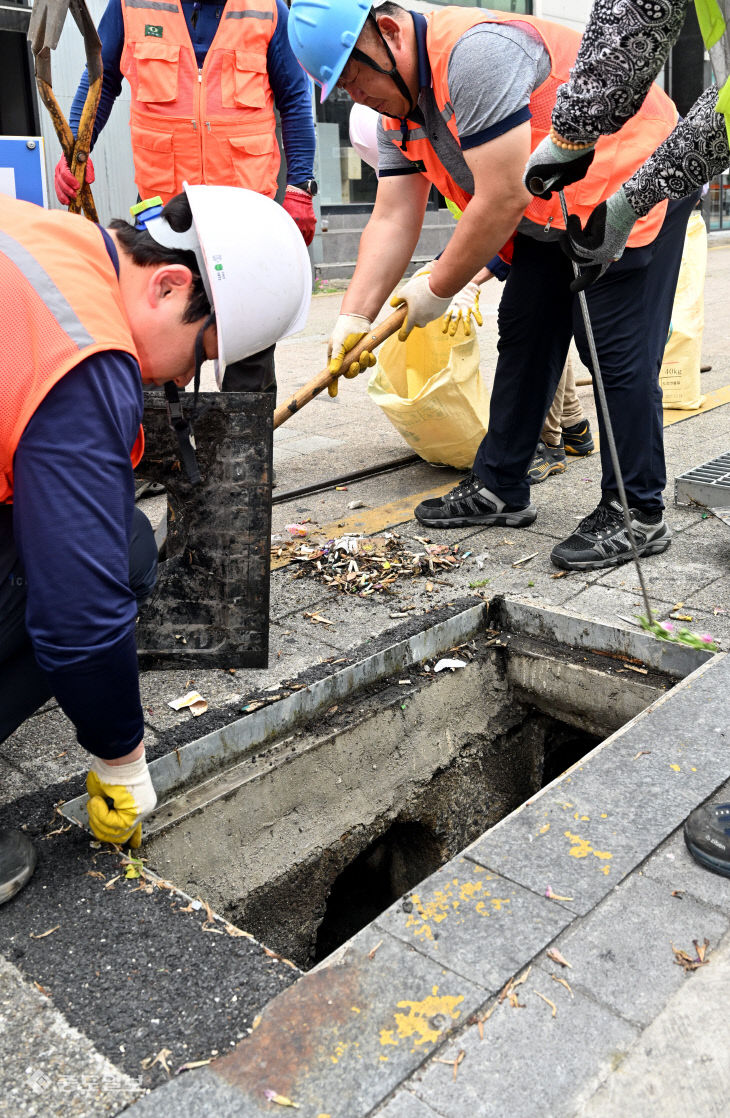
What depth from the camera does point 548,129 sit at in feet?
10.2

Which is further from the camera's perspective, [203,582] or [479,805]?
[479,805]

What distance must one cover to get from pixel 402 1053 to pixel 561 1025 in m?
0.27

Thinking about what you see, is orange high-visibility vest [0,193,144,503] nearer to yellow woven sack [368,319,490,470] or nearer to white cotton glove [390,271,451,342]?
white cotton glove [390,271,451,342]

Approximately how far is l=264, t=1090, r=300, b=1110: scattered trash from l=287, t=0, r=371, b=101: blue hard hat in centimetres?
260

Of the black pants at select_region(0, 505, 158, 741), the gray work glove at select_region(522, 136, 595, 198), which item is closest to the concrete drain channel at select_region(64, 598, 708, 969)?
the black pants at select_region(0, 505, 158, 741)

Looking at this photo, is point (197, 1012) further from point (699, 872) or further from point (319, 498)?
point (319, 498)

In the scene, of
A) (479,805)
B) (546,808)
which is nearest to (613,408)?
(479,805)

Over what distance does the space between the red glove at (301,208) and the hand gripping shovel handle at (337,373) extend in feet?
3.25

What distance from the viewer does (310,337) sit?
912 cm

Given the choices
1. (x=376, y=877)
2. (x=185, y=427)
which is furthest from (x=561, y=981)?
(x=376, y=877)

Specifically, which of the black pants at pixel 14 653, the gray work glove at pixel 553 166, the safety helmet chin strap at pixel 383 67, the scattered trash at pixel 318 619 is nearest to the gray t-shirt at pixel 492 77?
the safety helmet chin strap at pixel 383 67

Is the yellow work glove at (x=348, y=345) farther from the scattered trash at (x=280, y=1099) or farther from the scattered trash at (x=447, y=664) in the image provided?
the scattered trash at (x=280, y=1099)

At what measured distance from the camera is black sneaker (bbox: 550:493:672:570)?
139 inches

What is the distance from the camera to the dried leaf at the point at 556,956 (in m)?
1.74
